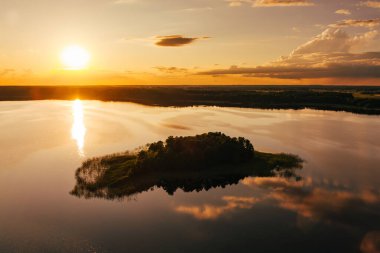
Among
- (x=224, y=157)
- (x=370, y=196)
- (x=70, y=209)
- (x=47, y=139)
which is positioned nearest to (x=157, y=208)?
(x=70, y=209)

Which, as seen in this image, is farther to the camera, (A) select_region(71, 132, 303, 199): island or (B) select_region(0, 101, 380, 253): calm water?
(A) select_region(71, 132, 303, 199): island

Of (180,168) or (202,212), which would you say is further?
(180,168)

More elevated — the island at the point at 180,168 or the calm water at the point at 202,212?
the island at the point at 180,168

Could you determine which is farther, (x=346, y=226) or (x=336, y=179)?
(x=336, y=179)

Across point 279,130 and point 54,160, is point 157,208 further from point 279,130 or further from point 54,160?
point 279,130

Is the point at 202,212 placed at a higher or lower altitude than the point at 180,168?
lower

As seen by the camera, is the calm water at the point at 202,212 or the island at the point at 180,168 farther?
the island at the point at 180,168

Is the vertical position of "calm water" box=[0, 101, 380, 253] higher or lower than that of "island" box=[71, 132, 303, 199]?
lower

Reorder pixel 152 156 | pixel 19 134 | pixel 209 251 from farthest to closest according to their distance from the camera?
pixel 19 134 → pixel 152 156 → pixel 209 251
